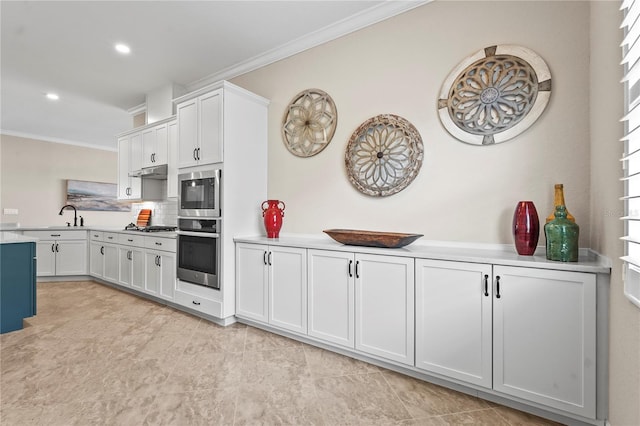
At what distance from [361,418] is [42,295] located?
463 cm

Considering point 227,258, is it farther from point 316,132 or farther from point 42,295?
point 42,295

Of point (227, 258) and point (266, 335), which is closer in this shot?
point (266, 335)

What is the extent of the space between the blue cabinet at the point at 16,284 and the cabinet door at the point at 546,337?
402 cm

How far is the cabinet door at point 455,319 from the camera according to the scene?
1795mm

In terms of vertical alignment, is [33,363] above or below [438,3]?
below

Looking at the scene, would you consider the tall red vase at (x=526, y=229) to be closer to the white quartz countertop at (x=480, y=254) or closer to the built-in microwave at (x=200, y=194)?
the white quartz countertop at (x=480, y=254)

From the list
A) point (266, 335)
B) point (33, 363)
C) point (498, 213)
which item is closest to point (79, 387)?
point (33, 363)

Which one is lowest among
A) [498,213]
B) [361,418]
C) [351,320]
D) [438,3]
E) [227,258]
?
[361,418]

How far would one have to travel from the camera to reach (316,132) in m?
3.08

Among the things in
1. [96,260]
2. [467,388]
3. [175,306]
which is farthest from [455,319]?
[96,260]

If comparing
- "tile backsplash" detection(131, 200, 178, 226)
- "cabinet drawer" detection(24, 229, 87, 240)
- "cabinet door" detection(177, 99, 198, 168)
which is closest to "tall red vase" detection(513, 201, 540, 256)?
"cabinet door" detection(177, 99, 198, 168)

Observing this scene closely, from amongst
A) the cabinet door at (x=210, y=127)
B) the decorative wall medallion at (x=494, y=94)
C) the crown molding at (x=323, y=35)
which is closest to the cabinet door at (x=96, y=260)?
the cabinet door at (x=210, y=127)

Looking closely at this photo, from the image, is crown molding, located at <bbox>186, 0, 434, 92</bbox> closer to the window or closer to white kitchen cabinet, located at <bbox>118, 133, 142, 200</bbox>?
white kitchen cabinet, located at <bbox>118, 133, 142, 200</bbox>

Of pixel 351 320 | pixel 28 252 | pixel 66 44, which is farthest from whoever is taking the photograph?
pixel 66 44
